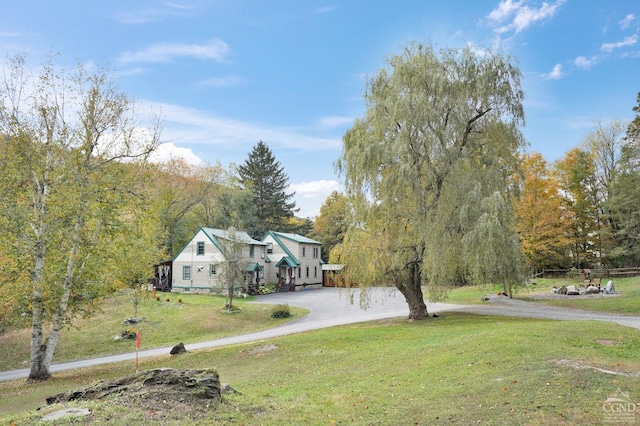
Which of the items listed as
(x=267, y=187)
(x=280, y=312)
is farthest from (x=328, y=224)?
(x=280, y=312)

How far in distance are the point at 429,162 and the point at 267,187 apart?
148ft

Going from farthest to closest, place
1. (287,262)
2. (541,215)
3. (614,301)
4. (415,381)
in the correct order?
(287,262) → (541,215) → (614,301) → (415,381)

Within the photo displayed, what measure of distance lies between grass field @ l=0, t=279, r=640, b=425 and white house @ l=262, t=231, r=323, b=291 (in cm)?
2991

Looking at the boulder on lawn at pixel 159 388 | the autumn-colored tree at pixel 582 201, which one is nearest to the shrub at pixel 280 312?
the boulder on lawn at pixel 159 388

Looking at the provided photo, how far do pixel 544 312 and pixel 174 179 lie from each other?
41.5 m

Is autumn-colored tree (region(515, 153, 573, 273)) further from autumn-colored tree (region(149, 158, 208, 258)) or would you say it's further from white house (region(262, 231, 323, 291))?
autumn-colored tree (region(149, 158, 208, 258))

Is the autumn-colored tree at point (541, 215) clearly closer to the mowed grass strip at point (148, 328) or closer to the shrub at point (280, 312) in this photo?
the shrub at point (280, 312)

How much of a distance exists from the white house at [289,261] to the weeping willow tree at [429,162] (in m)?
26.7

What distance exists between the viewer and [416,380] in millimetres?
9258

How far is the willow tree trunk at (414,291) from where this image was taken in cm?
2055

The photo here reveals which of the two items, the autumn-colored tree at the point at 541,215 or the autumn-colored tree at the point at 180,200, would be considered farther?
the autumn-colored tree at the point at 180,200

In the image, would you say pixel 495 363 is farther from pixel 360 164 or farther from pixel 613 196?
→ pixel 613 196
